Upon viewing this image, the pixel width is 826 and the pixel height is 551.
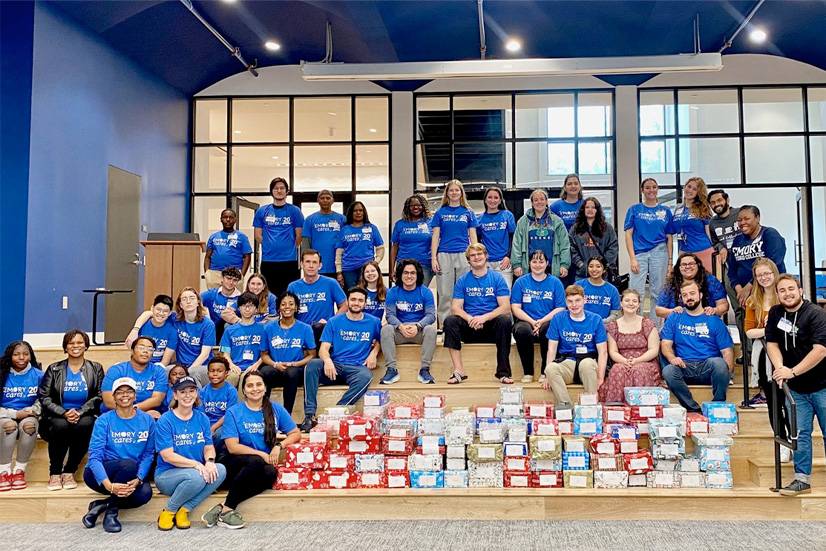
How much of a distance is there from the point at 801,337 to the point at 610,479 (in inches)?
54.8

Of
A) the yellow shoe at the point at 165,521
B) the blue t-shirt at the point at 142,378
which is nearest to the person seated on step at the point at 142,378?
the blue t-shirt at the point at 142,378


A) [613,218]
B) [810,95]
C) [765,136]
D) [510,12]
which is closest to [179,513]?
[510,12]

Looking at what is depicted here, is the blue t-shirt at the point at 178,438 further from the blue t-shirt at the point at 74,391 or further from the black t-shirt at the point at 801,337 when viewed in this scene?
the black t-shirt at the point at 801,337

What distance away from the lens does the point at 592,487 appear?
4.46 meters

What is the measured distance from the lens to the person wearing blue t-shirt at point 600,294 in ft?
19.1

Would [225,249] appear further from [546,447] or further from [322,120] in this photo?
[322,120]

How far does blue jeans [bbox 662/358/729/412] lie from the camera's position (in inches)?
196

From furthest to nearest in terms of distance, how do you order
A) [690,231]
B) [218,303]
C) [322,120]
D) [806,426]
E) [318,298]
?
[322,120]
[690,231]
[218,303]
[318,298]
[806,426]

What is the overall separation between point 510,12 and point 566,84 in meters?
2.56

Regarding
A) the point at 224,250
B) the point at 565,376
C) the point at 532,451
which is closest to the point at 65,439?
the point at 224,250

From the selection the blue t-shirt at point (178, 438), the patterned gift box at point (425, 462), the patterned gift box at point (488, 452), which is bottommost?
the patterned gift box at point (425, 462)

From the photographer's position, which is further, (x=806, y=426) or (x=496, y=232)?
(x=496, y=232)

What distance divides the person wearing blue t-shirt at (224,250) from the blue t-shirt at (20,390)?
2015 millimetres

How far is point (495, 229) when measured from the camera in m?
6.69
